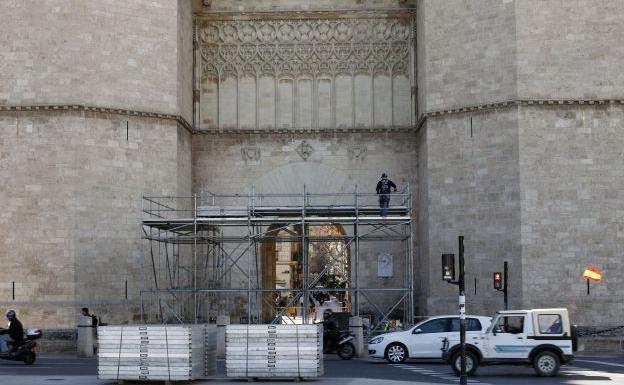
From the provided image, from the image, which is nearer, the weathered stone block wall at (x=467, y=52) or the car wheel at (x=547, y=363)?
the car wheel at (x=547, y=363)

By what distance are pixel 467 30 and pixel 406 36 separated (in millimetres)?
3851

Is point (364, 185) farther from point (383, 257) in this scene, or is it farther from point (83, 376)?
point (83, 376)

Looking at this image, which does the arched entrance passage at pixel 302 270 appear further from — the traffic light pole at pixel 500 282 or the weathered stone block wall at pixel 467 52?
the weathered stone block wall at pixel 467 52

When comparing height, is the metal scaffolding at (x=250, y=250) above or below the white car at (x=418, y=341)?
above

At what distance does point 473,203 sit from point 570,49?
17.5 feet

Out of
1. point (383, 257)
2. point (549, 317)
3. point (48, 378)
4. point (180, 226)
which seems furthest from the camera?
point (383, 257)

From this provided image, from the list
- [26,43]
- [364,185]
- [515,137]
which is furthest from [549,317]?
[26,43]

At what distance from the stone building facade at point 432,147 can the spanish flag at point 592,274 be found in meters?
0.28

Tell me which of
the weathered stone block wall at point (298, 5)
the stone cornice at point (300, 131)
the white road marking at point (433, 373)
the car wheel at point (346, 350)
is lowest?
the white road marking at point (433, 373)

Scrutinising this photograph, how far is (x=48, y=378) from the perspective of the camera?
1947 centimetres

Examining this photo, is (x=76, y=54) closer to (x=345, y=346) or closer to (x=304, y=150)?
(x=304, y=150)

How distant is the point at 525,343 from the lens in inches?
820

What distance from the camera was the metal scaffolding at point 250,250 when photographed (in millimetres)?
27297

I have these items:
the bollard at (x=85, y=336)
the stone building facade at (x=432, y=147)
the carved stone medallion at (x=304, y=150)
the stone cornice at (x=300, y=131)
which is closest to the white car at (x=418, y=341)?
the stone building facade at (x=432, y=147)
